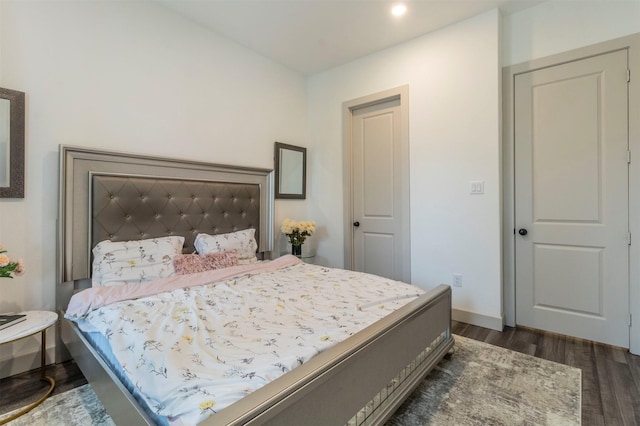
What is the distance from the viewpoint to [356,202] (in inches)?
147

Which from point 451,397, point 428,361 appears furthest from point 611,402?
point 428,361

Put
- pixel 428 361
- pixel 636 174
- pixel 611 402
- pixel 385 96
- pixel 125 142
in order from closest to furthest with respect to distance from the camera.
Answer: pixel 611 402
pixel 428 361
pixel 636 174
pixel 125 142
pixel 385 96

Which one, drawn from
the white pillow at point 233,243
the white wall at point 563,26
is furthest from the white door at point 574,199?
the white pillow at point 233,243

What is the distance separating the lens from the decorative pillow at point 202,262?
7.56 ft

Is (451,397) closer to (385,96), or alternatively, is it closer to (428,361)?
(428,361)

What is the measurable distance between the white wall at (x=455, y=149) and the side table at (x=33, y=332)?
299 centimetres

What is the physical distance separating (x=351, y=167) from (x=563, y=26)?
2309 millimetres

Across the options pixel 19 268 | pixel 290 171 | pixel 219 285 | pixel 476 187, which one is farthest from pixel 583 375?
pixel 19 268

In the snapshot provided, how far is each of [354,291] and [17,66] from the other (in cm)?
265

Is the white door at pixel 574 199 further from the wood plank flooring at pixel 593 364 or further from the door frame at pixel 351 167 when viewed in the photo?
the door frame at pixel 351 167

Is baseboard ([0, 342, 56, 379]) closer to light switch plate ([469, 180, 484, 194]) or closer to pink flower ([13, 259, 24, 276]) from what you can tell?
pink flower ([13, 259, 24, 276])

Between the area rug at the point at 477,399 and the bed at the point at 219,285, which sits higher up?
the bed at the point at 219,285

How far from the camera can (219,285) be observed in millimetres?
2135

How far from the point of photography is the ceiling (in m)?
2.58
